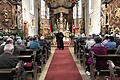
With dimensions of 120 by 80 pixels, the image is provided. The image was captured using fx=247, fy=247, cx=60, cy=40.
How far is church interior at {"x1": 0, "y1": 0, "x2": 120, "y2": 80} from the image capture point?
7.02 metres

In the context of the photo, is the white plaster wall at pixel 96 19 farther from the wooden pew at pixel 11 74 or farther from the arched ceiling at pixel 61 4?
the wooden pew at pixel 11 74

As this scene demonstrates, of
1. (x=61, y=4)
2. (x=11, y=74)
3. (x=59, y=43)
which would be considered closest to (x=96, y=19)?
(x=59, y=43)

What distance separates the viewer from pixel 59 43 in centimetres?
2033

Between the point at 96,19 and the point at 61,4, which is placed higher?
the point at 61,4

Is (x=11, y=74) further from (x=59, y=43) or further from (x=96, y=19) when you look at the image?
(x=96, y=19)

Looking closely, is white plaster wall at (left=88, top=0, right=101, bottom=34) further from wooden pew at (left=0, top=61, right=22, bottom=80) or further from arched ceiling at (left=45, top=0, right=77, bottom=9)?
wooden pew at (left=0, top=61, right=22, bottom=80)

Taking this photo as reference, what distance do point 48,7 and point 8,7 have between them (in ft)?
49.1

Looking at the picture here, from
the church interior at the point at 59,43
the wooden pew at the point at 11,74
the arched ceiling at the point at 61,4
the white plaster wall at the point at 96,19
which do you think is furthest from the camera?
the arched ceiling at the point at 61,4

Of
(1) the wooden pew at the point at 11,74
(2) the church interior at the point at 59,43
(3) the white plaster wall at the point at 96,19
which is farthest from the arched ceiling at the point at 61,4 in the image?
(1) the wooden pew at the point at 11,74

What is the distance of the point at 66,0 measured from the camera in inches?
1243

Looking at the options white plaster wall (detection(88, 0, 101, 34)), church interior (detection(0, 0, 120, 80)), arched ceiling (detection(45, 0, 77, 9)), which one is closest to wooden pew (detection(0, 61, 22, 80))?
church interior (detection(0, 0, 120, 80))

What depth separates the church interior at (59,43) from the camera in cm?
702

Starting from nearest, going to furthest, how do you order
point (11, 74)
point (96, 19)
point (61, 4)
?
point (11, 74), point (96, 19), point (61, 4)

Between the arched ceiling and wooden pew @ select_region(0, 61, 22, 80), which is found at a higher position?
the arched ceiling
